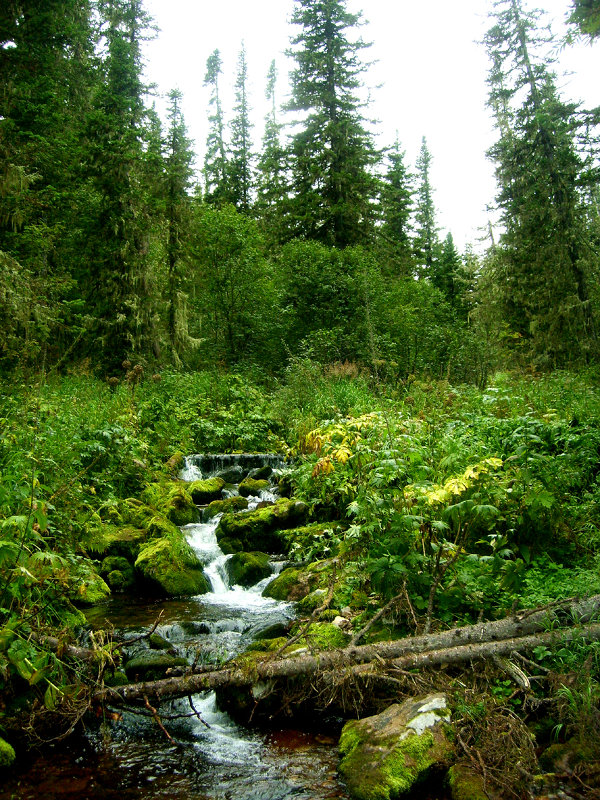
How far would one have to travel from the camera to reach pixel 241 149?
31.5 m

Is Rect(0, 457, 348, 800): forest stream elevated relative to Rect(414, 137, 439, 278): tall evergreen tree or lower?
lower

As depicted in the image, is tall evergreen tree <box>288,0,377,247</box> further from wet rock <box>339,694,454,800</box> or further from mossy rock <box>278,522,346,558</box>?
wet rock <box>339,694,454,800</box>

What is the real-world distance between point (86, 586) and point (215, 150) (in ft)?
115

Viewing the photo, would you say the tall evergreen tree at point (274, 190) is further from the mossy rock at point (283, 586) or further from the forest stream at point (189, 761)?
the forest stream at point (189, 761)

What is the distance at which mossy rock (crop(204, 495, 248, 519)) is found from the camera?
9.21 m

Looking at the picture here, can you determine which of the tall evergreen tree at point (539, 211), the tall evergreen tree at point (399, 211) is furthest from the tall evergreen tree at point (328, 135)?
the tall evergreen tree at point (539, 211)

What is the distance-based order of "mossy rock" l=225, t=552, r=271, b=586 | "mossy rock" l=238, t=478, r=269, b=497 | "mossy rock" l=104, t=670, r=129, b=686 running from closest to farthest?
1. "mossy rock" l=104, t=670, r=129, b=686
2. "mossy rock" l=225, t=552, r=271, b=586
3. "mossy rock" l=238, t=478, r=269, b=497

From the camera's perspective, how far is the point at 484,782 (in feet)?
10.1

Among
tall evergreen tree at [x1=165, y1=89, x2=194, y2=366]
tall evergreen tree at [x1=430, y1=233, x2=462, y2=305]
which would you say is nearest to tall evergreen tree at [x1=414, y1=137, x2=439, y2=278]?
tall evergreen tree at [x1=430, y1=233, x2=462, y2=305]

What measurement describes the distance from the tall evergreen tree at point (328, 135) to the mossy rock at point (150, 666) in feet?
65.1

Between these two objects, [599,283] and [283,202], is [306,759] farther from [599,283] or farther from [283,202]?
[283,202]

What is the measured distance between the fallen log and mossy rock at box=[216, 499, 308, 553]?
4011mm

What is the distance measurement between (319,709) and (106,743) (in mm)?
1532

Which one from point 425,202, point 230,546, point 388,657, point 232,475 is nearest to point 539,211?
point 232,475
